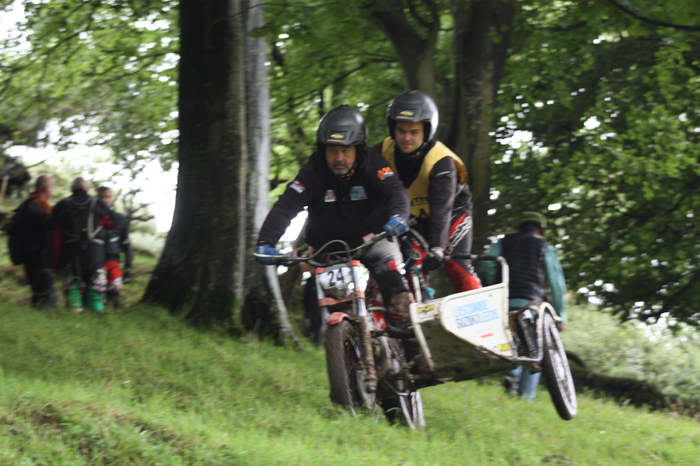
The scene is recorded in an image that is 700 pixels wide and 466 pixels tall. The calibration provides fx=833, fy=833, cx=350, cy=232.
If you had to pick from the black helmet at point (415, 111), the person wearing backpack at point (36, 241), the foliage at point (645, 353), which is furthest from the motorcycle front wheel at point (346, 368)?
the foliage at point (645, 353)

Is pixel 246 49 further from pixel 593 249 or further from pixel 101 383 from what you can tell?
pixel 593 249

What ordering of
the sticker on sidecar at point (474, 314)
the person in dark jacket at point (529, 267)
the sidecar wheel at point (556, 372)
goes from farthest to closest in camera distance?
the person in dark jacket at point (529, 267) → the sidecar wheel at point (556, 372) → the sticker on sidecar at point (474, 314)

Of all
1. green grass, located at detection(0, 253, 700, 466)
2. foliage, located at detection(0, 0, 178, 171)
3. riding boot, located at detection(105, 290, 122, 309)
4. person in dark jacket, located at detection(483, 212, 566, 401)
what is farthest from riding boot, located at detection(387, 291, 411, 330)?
foliage, located at detection(0, 0, 178, 171)

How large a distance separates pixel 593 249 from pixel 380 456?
10.5 metres

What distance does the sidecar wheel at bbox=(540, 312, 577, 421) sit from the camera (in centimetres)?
633

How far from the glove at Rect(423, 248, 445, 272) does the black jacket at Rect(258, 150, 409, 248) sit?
0.42 m

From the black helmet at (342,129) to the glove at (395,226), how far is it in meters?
0.74

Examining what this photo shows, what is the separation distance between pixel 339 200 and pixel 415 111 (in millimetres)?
920

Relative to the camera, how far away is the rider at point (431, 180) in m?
6.13

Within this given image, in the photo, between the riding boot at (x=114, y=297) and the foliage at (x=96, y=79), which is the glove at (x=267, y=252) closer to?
the riding boot at (x=114, y=297)

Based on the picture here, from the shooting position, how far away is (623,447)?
21.9ft

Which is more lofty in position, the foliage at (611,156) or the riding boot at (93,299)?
the foliage at (611,156)

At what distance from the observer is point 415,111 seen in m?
6.35

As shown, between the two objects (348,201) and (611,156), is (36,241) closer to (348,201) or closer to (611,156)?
(348,201)
